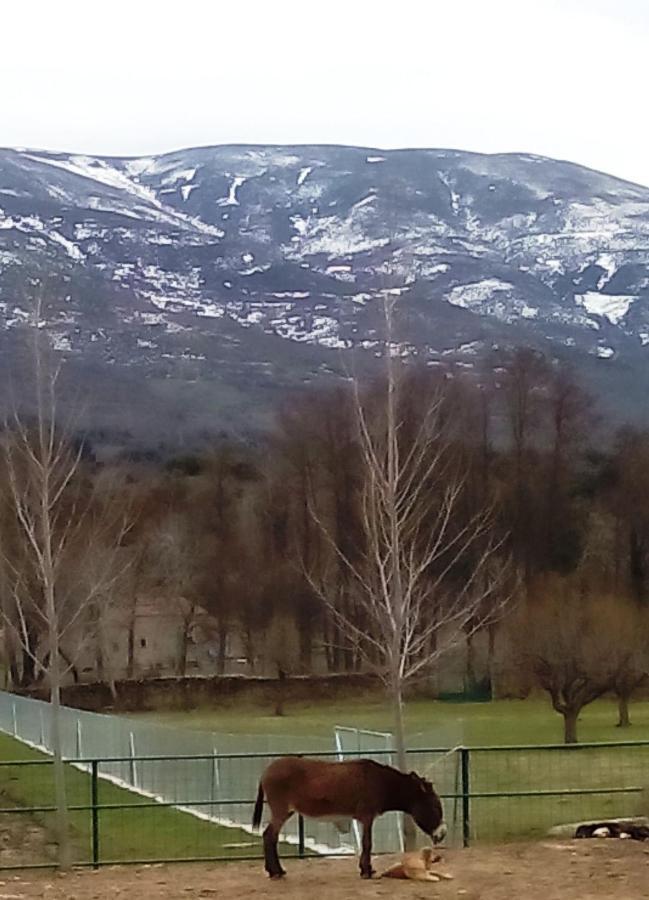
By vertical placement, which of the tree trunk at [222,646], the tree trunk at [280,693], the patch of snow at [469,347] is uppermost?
the patch of snow at [469,347]

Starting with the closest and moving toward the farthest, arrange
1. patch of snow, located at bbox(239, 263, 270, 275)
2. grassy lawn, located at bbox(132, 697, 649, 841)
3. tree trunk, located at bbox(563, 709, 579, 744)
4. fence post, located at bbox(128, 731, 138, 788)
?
1. grassy lawn, located at bbox(132, 697, 649, 841)
2. fence post, located at bbox(128, 731, 138, 788)
3. tree trunk, located at bbox(563, 709, 579, 744)
4. patch of snow, located at bbox(239, 263, 270, 275)

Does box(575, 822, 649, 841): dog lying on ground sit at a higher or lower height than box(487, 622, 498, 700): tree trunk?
higher

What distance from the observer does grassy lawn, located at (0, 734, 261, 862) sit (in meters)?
18.3

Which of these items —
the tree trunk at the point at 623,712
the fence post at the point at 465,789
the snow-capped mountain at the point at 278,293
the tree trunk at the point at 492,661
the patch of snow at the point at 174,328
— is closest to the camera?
the fence post at the point at 465,789

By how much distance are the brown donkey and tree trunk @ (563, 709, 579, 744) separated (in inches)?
897

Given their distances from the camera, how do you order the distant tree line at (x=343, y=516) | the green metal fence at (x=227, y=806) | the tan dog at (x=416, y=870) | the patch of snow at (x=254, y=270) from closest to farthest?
the tan dog at (x=416, y=870) < the green metal fence at (x=227, y=806) < the distant tree line at (x=343, y=516) < the patch of snow at (x=254, y=270)

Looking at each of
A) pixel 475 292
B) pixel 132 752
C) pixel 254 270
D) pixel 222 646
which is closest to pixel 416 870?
pixel 132 752

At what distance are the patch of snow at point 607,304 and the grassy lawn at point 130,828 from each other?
146 m

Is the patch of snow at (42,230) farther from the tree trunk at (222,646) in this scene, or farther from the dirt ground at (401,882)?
the dirt ground at (401,882)

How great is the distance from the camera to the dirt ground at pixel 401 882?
11016mm

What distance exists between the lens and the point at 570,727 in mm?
34500

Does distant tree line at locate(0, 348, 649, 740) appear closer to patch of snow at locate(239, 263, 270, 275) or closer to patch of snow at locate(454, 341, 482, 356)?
patch of snow at locate(454, 341, 482, 356)

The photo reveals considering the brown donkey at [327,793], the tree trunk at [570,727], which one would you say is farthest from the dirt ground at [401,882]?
the tree trunk at [570,727]

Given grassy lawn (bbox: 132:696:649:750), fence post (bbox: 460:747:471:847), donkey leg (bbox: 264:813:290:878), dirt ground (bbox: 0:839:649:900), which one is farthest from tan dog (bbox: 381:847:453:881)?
grassy lawn (bbox: 132:696:649:750)
